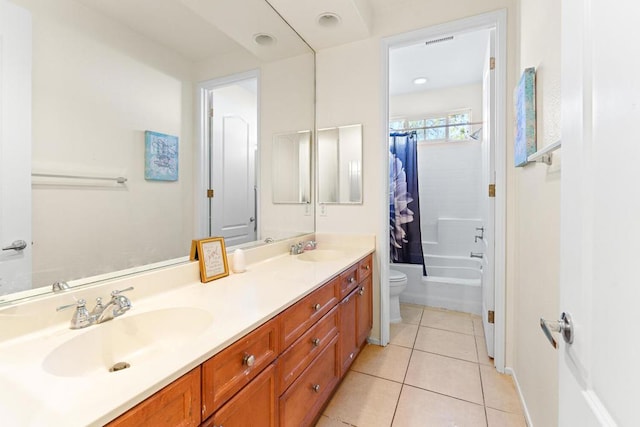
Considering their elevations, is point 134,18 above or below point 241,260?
above

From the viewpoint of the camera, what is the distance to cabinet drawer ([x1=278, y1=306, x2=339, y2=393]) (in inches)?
43.9

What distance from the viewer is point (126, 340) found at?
0.95 metres

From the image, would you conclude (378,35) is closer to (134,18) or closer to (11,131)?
(134,18)

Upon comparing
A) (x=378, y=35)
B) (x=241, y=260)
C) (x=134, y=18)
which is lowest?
(x=241, y=260)

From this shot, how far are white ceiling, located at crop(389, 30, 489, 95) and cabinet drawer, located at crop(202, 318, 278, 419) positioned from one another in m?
2.47

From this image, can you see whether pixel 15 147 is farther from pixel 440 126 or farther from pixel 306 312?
pixel 440 126

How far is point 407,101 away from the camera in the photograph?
12.8 feet

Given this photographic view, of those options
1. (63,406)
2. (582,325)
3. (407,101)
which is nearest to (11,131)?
(63,406)

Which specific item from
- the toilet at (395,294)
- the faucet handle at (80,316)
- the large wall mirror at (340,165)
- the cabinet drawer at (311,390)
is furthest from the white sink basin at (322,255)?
the faucet handle at (80,316)

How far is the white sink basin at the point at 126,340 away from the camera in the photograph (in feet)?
2.62

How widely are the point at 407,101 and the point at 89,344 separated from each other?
407 cm

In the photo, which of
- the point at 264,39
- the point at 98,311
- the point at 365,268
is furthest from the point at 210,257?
the point at 264,39

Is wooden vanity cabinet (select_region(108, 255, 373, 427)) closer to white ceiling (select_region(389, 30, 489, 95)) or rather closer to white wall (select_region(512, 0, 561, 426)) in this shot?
white wall (select_region(512, 0, 561, 426))

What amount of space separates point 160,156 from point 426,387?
1.99 metres
